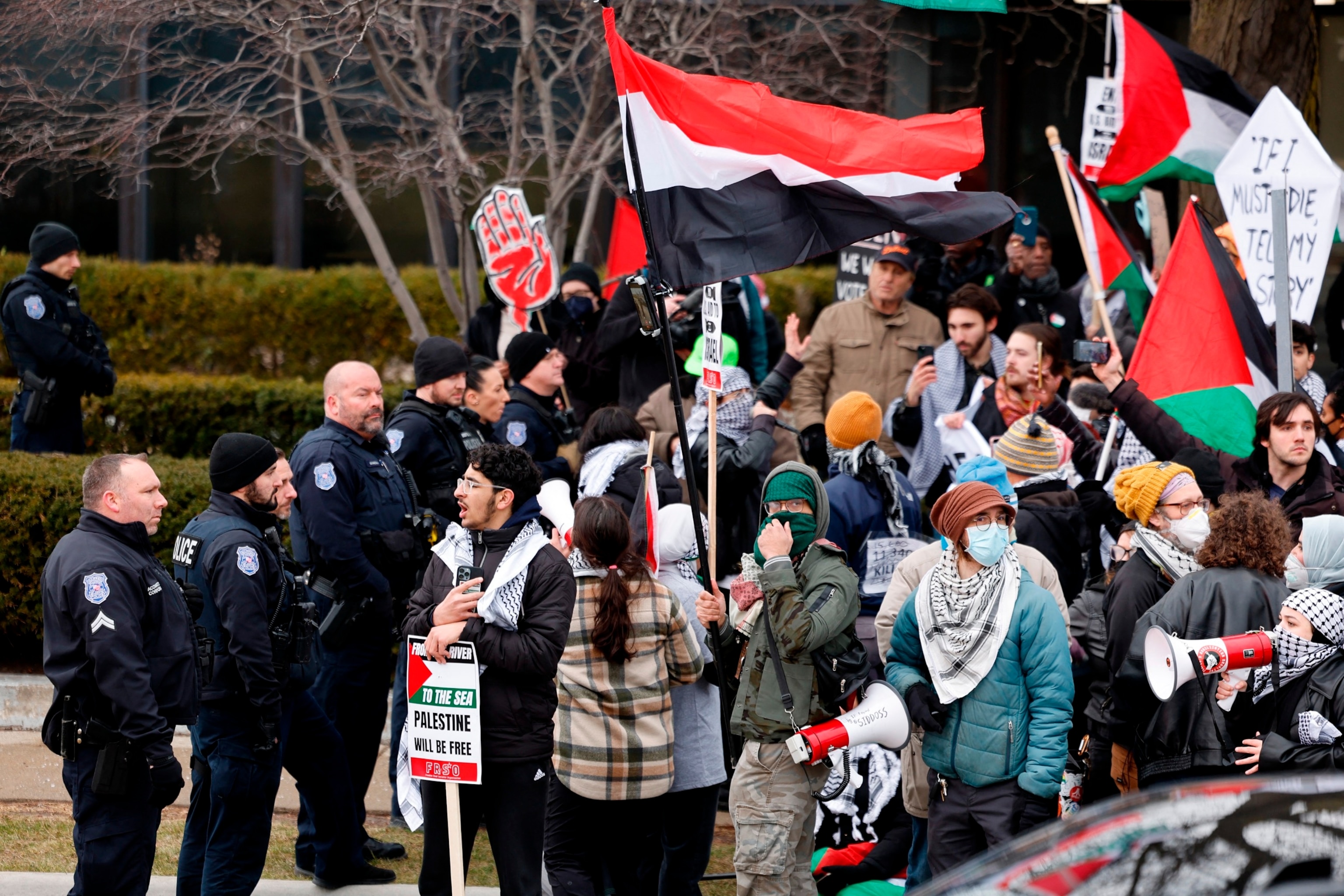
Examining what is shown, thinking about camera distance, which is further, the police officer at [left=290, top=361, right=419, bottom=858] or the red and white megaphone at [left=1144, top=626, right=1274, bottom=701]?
the police officer at [left=290, top=361, right=419, bottom=858]

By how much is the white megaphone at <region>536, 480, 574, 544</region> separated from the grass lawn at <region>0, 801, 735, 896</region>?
1550mm

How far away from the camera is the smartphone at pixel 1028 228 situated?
31.5 ft

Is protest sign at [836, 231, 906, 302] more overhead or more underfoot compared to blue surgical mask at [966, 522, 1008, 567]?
more overhead

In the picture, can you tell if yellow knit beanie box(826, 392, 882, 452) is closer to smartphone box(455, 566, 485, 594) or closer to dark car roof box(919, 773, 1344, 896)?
smartphone box(455, 566, 485, 594)

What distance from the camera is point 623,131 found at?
5.80 meters

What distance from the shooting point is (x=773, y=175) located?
6230 millimetres

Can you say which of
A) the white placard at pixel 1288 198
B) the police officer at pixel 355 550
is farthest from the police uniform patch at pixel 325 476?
the white placard at pixel 1288 198

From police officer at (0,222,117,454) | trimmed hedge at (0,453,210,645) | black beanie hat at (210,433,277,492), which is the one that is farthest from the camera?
police officer at (0,222,117,454)

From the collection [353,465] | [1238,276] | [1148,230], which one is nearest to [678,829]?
[353,465]

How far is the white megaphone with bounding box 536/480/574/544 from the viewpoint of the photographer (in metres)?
6.61

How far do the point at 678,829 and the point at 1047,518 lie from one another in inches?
84.4

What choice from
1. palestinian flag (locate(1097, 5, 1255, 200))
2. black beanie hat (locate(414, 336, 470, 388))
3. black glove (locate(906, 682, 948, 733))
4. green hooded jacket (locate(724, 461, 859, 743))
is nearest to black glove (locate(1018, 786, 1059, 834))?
black glove (locate(906, 682, 948, 733))

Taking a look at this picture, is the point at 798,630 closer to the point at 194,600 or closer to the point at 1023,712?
the point at 1023,712

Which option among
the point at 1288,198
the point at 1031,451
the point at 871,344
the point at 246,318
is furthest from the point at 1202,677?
the point at 246,318
